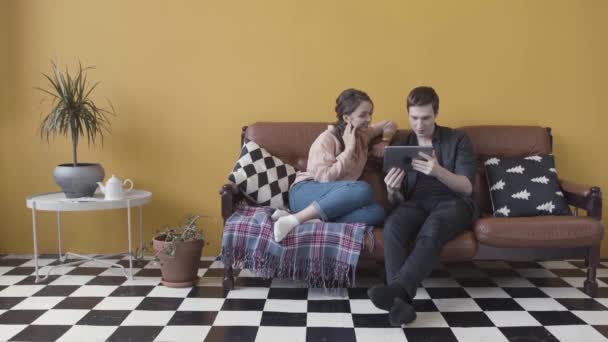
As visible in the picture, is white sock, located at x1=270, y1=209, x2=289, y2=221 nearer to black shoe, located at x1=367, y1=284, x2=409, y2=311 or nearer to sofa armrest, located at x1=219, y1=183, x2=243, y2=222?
sofa armrest, located at x1=219, y1=183, x2=243, y2=222

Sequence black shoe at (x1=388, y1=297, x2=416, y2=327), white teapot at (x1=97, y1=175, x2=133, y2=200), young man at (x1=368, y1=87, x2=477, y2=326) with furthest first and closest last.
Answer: white teapot at (x1=97, y1=175, x2=133, y2=200), young man at (x1=368, y1=87, x2=477, y2=326), black shoe at (x1=388, y1=297, x2=416, y2=327)

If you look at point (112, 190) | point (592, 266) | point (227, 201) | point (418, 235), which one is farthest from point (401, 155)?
point (112, 190)

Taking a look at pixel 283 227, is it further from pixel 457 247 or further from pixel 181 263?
pixel 457 247

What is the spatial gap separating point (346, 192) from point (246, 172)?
627mm

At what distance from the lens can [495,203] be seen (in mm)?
2990

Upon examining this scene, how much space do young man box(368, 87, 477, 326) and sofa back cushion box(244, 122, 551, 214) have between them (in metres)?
0.33

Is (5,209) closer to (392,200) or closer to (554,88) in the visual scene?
(392,200)

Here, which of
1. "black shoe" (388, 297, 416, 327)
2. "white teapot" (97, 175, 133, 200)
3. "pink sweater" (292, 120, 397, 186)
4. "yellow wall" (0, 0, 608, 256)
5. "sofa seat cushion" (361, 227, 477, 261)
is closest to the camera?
"black shoe" (388, 297, 416, 327)

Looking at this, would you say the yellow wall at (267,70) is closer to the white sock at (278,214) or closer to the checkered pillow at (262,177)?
the checkered pillow at (262,177)

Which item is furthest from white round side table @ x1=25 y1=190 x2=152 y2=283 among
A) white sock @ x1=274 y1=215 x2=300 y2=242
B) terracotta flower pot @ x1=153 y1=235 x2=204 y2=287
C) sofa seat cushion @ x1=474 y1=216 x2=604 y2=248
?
sofa seat cushion @ x1=474 y1=216 x2=604 y2=248

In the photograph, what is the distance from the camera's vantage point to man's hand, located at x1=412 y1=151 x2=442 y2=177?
8.71 ft

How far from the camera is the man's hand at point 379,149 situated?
10.1ft

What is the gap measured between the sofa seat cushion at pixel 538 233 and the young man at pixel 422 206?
0.41 ft

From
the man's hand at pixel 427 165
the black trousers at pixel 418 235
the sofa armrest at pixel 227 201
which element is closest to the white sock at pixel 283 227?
the sofa armrest at pixel 227 201
